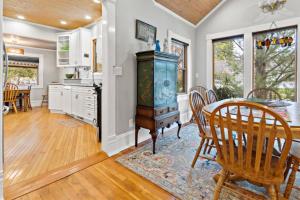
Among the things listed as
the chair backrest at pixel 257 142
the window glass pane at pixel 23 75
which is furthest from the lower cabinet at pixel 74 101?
the chair backrest at pixel 257 142

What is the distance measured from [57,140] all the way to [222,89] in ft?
12.4

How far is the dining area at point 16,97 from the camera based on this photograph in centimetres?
491

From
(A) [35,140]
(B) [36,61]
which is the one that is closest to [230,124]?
(A) [35,140]

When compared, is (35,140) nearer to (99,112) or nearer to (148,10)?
(99,112)

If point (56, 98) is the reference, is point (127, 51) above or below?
above

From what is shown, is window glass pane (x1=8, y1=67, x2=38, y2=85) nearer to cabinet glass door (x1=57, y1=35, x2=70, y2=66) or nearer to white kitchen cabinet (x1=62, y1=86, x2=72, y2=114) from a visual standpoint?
cabinet glass door (x1=57, y1=35, x2=70, y2=66)

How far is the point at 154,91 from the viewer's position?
2510mm

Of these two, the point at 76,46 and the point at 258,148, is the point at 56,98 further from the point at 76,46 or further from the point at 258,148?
the point at 258,148

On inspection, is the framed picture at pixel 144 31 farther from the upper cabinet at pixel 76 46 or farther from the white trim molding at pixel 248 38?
the upper cabinet at pixel 76 46

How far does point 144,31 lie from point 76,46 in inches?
119

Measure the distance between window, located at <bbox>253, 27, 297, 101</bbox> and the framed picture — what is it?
2154mm

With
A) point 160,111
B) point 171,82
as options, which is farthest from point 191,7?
point 160,111

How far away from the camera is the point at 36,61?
6.54 metres

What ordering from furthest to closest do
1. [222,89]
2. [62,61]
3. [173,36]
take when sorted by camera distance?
1. [62,61]
2. [222,89]
3. [173,36]
